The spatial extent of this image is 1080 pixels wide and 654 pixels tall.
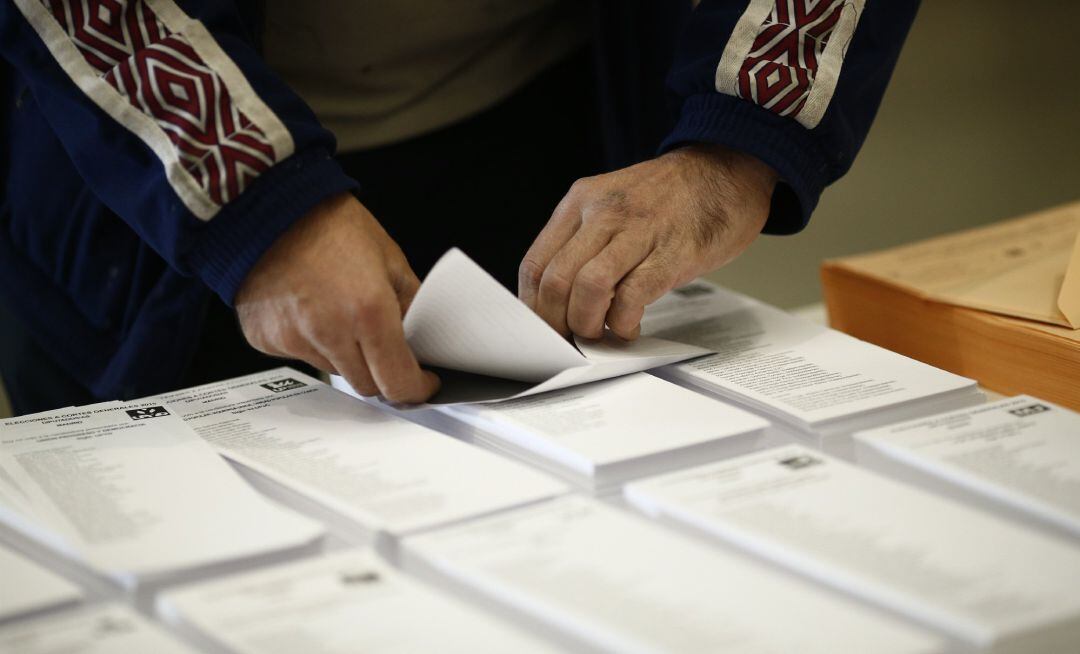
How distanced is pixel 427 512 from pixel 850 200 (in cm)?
216

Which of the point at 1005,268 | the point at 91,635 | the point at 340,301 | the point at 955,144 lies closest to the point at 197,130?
the point at 340,301

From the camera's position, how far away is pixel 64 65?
0.75 meters

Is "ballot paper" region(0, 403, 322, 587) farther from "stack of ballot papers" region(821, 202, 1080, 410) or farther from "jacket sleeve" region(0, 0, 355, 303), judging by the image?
"stack of ballot papers" region(821, 202, 1080, 410)

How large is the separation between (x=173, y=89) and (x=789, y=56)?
44 cm

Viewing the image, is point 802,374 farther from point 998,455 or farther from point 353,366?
point 353,366

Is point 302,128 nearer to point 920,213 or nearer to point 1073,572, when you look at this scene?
point 1073,572

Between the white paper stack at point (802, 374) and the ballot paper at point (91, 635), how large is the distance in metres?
0.39

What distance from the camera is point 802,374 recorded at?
771 millimetres

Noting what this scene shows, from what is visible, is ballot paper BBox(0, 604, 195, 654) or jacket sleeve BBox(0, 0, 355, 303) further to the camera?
jacket sleeve BBox(0, 0, 355, 303)

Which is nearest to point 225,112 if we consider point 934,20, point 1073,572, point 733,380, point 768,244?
point 733,380

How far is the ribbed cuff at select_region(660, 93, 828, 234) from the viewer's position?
844 mm

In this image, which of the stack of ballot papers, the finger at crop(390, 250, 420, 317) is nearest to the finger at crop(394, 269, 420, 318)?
the finger at crop(390, 250, 420, 317)

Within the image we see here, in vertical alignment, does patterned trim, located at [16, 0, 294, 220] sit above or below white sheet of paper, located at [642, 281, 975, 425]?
above

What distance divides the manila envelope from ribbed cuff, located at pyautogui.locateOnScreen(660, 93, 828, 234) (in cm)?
14
